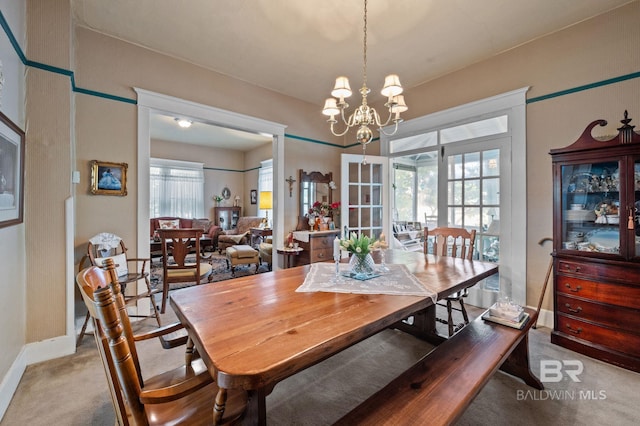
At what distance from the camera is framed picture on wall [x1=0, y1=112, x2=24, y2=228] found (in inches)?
64.5

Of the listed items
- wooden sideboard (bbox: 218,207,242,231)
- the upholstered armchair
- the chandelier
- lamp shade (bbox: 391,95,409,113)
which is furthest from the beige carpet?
wooden sideboard (bbox: 218,207,242,231)

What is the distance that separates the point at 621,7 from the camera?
7.74 ft

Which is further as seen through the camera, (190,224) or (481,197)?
(190,224)

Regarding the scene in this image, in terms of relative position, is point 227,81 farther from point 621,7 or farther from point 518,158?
point 621,7

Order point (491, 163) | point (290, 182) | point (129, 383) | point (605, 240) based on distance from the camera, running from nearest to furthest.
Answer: point (129, 383) → point (605, 240) → point (491, 163) → point (290, 182)

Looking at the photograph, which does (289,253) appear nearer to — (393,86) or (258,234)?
(258,234)

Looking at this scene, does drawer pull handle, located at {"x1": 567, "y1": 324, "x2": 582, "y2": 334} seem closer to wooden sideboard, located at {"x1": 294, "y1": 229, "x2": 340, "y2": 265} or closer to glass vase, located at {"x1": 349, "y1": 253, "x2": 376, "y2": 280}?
glass vase, located at {"x1": 349, "y1": 253, "x2": 376, "y2": 280}


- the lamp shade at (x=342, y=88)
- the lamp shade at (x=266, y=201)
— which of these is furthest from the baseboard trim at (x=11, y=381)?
the lamp shade at (x=266, y=201)

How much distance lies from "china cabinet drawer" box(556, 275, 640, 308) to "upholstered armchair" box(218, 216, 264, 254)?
5.76m

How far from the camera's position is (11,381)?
69.2 inches

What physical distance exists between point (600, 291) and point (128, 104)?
183 inches

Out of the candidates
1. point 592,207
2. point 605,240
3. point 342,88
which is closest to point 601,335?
point 605,240

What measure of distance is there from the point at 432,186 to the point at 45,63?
7.67 m

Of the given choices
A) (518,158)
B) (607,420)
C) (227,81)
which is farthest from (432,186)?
(607,420)
